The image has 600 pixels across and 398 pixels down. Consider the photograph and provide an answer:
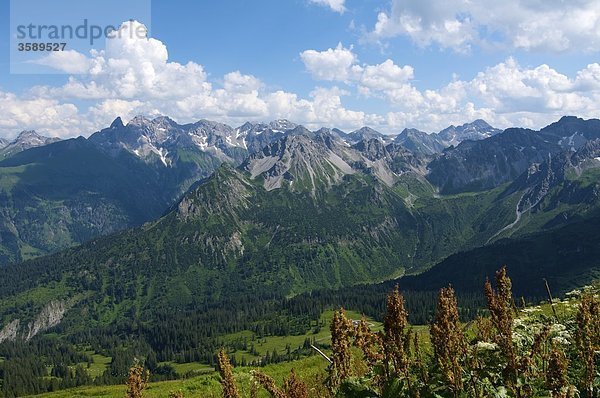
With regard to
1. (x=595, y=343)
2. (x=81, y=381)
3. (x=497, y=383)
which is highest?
(x=595, y=343)

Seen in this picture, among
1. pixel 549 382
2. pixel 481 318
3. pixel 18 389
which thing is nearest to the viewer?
pixel 549 382

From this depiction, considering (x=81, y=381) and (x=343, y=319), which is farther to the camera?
(x=81, y=381)

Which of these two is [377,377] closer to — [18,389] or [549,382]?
[549,382]

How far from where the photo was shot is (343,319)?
7.92 metres

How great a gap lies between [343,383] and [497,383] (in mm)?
2817

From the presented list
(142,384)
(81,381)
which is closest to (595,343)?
(142,384)

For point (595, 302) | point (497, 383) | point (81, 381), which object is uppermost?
point (595, 302)

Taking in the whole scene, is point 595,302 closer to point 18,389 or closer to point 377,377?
point 377,377

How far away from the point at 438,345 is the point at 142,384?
542 cm

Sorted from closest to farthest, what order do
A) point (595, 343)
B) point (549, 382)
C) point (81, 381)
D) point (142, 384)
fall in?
point (549, 382) → point (595, 343) → point (142, 384) → point (81, 381)

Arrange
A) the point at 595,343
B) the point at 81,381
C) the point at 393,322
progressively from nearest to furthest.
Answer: the point at 393,322 → the point at 595,343 → the point at 81,381

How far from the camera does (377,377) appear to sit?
779cm

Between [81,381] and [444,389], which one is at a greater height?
[444,389]

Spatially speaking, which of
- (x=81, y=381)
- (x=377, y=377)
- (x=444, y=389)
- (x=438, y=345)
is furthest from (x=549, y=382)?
(x=81, y=381)
